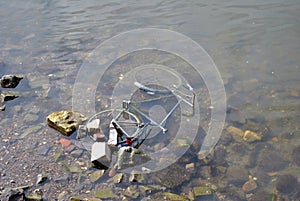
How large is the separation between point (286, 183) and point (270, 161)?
1.74ft

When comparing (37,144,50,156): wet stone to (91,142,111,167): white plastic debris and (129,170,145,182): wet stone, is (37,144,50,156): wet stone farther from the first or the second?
(129,170,145,182): wet stone

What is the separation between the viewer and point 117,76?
8398 mm

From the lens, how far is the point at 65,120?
6594mm

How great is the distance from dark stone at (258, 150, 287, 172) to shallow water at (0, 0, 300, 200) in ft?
0.26

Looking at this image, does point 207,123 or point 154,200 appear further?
point 207,123

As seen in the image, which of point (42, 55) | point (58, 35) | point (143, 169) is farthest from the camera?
point (58, 35)

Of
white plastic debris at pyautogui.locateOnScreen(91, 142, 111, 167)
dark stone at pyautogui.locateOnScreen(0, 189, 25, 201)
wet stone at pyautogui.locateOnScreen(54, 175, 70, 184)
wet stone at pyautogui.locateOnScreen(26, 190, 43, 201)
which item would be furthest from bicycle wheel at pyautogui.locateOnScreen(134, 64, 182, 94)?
dark stone at pyautogui.locateOnScreen(0, 189, 25, 201)

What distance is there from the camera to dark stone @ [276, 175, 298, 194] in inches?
207

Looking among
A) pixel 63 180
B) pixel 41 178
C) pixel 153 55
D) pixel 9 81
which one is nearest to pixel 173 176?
pixel 63 180

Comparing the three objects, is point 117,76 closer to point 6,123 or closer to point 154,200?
point 6,123

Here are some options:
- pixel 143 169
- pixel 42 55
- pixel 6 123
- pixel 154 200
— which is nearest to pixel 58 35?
pixel 42 55

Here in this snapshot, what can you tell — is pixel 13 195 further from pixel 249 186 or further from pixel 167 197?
pixel 249 186

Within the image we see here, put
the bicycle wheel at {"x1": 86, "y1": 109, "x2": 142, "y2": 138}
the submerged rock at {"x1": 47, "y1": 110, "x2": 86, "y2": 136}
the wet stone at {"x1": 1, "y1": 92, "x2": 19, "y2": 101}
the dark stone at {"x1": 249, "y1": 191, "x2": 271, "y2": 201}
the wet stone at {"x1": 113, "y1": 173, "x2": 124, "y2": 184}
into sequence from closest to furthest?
the dark stone at {"x1": 249, "y1": 191, "x2": 271, "y2": 201}, the wet stone at {"x1": 113, "y1": 173, "x2": 124, "y2": 184}, the bicycle wheel at {"x1": 86, "y1": 109, "x2": 142, "y2": 138}, the submerged rock at {"x1": 47, "y1": 110, "x2": 86, "y2": 136}, the wet stone at {"x1": 1, "y1": 92, "x2": 19, "y2": 101}

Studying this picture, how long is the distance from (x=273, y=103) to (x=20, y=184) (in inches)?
215
